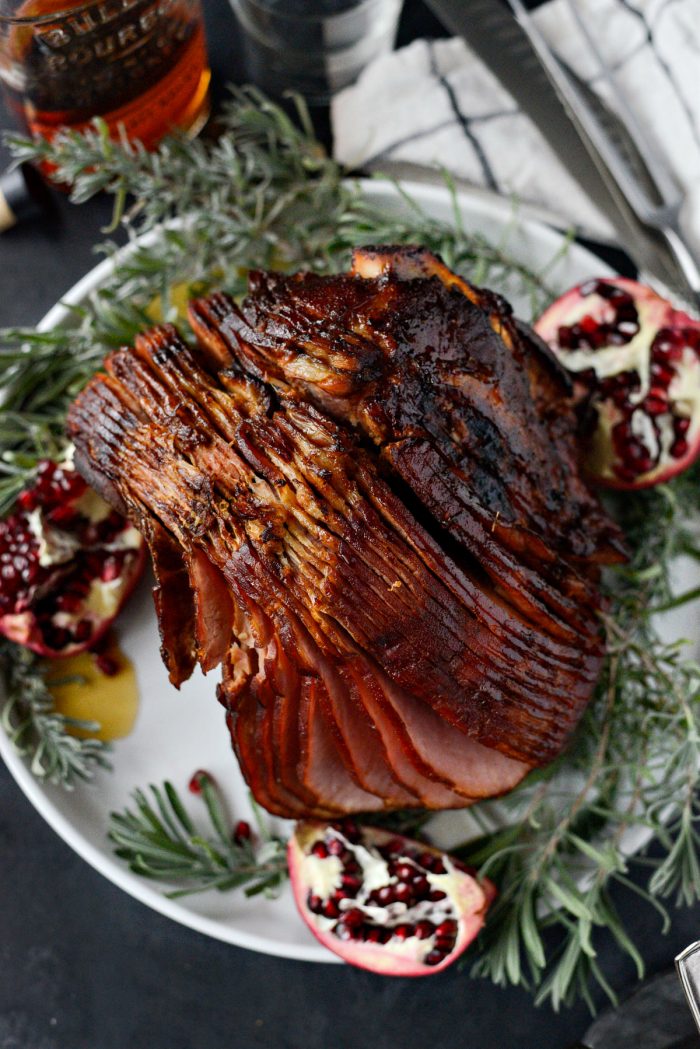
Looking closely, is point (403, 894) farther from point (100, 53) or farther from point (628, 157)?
point (100, 53)

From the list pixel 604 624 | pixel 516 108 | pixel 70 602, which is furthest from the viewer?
pixel 516 108

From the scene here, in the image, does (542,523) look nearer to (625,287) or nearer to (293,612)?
(293,612)

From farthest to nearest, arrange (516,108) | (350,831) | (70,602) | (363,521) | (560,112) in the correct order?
(516,108)
(560,112)
(70,602)
(350,831)
(363,521)

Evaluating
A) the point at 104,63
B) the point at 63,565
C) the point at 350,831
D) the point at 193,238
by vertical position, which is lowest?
the point at 350,831

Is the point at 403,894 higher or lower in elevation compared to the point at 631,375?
lower

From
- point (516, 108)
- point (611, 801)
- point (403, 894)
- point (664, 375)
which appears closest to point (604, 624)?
point (611, 801)

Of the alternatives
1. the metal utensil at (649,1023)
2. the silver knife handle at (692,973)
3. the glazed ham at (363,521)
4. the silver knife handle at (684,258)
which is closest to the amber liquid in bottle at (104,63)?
the glazed ham at (363,521)

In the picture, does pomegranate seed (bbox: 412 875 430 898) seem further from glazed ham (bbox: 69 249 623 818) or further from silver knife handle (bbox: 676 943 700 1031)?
silver knife handle (bbox: 676 943 700 1031)
